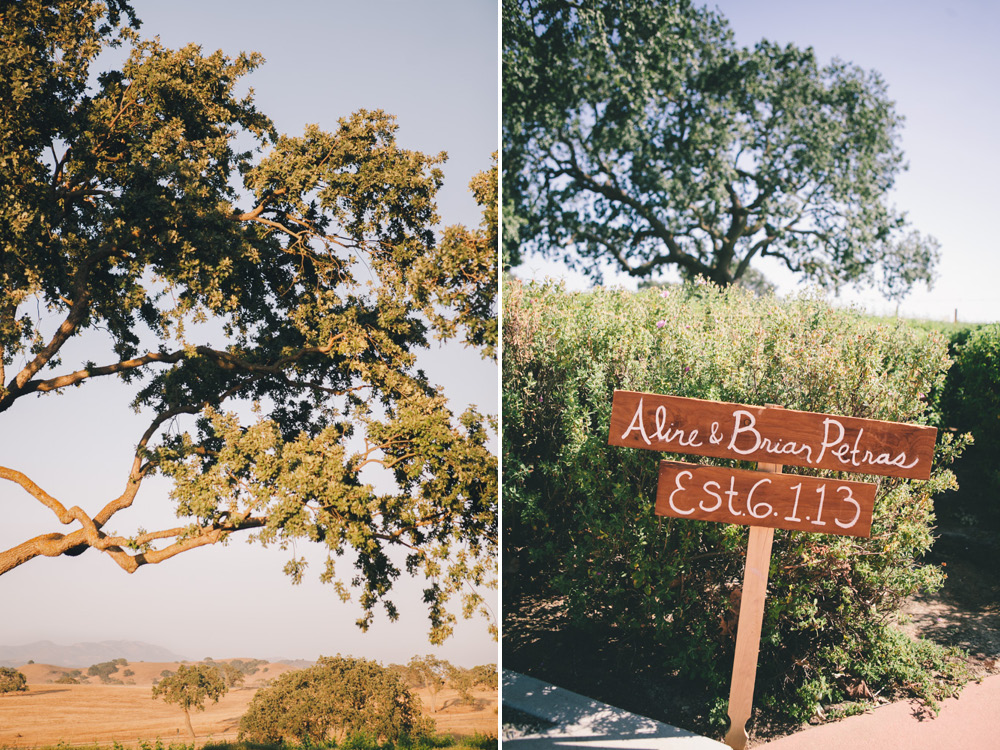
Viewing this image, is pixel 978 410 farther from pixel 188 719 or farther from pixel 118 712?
pixel 118 712

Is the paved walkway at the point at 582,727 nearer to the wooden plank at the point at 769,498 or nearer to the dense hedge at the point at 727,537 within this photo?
the dense hedge at the point at 727,537

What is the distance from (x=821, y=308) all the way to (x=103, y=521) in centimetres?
490

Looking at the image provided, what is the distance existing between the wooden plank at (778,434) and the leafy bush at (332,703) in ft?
8.80

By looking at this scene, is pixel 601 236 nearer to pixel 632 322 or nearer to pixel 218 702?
pixel 632 322

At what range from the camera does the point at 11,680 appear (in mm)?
3908

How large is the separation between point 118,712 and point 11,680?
0.63m

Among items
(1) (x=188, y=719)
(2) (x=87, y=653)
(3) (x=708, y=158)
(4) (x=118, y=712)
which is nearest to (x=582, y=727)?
(1) (x=188, y=719)

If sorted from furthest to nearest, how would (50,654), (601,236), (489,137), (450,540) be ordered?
(601,236) < (489,137) < (450,540) < (50,654)

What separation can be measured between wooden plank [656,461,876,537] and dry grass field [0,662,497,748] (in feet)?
7.26

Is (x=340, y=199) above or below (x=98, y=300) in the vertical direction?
above

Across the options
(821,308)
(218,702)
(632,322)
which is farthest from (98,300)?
(821,308)

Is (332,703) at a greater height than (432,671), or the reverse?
(432,671)

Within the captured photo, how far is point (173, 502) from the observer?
434 cm

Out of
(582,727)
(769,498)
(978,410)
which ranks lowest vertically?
(582,727)
